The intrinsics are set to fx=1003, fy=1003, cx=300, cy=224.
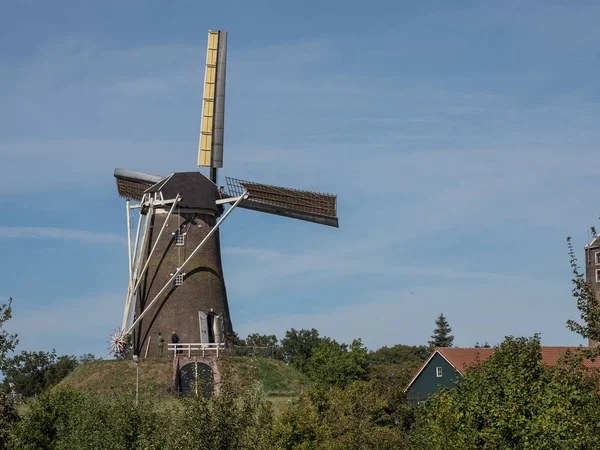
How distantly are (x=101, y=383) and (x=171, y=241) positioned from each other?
31.8 feet

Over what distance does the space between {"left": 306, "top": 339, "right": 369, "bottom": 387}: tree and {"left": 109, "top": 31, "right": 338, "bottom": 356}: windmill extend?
14.0 m

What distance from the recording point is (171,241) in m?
62.4

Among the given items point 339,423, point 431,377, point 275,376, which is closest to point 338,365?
point 431,377

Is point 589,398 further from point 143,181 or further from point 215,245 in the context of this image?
point 143,181

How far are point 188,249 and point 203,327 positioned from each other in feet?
16.2

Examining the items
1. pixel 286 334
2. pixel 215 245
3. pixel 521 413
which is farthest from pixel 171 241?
pixel 286 334

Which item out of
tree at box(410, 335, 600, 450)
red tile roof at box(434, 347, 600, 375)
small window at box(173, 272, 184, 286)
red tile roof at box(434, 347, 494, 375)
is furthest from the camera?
red tile roof at box(434, 347, 494, 375)

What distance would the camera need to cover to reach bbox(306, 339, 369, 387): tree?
75694mm

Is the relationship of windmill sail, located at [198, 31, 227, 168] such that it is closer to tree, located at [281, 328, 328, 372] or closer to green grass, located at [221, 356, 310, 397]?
green grass, located at [221, 356, 310, 397]

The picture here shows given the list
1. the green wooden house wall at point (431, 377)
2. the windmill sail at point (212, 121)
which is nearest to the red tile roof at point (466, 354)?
the green wooden house wall at point (431, 377)

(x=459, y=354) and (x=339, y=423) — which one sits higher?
(x=459, y=354)

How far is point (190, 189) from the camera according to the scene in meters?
62.9

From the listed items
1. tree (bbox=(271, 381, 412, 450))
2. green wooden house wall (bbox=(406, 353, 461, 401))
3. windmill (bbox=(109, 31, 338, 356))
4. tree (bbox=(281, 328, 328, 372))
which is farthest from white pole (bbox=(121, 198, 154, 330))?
tree (bbox=(281, 328, 328, 372))

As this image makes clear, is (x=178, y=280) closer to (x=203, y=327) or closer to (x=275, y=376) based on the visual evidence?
(x=203, y=327)
